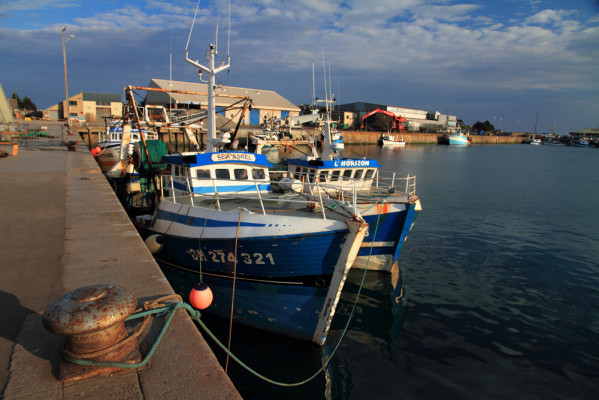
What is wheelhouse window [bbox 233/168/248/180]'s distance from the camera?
35.0ft

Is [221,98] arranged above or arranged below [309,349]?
above

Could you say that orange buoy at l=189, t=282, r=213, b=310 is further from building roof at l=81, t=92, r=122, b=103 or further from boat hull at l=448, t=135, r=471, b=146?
boat hull at l=448, t=135, r=471, b=146

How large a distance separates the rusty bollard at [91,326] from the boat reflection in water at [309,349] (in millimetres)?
3912

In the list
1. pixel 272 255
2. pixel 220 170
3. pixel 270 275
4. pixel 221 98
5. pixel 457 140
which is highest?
pixel 221 98

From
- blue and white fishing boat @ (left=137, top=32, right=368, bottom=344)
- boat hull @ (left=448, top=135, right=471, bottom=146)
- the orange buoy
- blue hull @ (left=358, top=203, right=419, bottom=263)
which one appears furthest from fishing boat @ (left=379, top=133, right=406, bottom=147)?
the orange buoy

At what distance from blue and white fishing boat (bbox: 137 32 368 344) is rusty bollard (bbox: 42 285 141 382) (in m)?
3.49

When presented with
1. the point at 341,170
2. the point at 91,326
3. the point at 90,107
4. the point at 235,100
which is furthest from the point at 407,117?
the point at 91,326

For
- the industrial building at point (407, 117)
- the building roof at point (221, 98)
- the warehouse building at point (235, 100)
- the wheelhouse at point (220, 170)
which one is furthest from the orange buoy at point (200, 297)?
the industrial building at point (407, 117)

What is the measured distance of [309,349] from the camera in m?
8.04

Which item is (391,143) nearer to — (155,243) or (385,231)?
(385,231)

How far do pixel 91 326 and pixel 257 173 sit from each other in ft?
26.7

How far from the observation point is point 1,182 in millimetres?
12109

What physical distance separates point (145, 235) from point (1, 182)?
18.2 ft

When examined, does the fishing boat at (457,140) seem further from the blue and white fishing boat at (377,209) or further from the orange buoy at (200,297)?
the orange buoy at (200,297)
